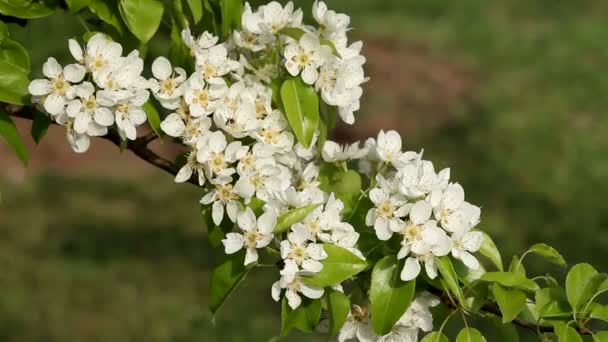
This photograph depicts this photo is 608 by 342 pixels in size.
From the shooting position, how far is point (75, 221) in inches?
194

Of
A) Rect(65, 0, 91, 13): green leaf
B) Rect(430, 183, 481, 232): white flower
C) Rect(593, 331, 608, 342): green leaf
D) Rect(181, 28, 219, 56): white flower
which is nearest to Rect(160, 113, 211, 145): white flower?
Rect(181, 28, 219, 56): white flower

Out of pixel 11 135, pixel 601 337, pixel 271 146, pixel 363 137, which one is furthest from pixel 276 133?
pixel 363 137

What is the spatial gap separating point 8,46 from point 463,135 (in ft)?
15.2

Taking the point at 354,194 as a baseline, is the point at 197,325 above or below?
below

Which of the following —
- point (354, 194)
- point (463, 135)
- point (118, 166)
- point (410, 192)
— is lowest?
A: point (118, 166)

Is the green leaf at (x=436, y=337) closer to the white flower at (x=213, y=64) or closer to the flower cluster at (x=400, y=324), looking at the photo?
the flower cluster at (x=400, y=324)

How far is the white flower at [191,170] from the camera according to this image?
138 cm

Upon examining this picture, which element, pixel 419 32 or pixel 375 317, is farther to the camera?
pixel 419 32

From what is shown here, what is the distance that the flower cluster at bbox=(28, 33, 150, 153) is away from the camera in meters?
1.32

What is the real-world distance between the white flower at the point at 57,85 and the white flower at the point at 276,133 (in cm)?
25

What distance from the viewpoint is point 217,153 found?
1.36 metres

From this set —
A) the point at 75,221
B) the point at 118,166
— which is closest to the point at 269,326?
the point at 75,221

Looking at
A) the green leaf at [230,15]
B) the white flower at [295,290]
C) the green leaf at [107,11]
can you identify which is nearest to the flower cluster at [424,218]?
the white flower at [295,290]

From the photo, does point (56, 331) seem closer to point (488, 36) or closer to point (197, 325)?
point (197, 325)
